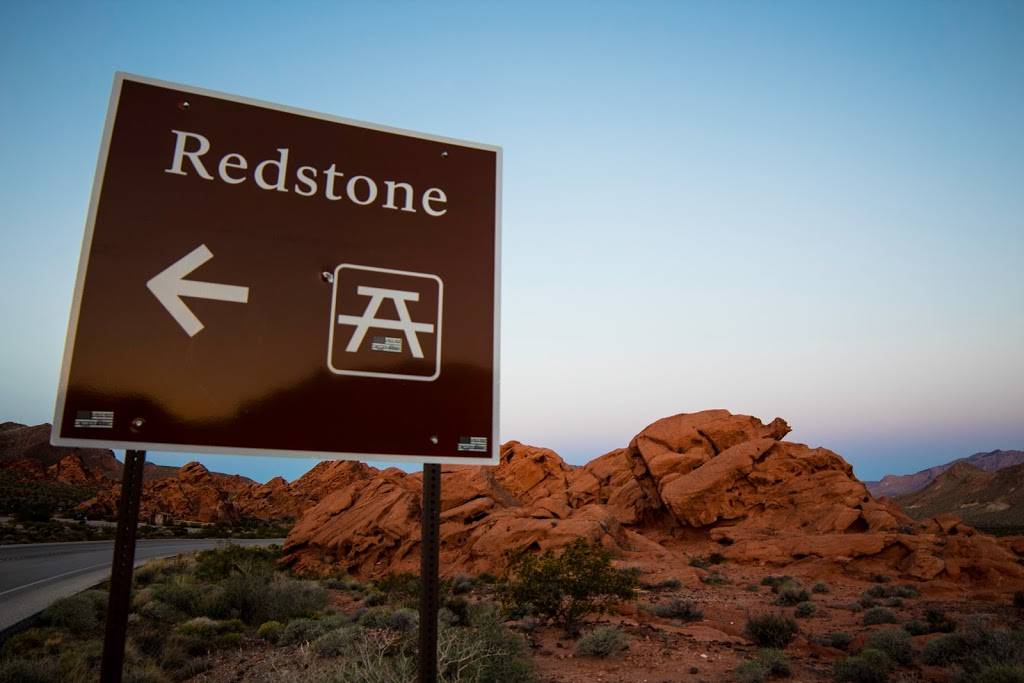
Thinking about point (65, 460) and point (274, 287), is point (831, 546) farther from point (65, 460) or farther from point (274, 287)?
point (65, 460)

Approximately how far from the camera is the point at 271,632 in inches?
453

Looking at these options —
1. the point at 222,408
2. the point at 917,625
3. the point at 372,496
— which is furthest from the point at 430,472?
the point at 372,496

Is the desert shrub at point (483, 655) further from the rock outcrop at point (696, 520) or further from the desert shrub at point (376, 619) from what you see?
the rock outcrop at point (696, 520)

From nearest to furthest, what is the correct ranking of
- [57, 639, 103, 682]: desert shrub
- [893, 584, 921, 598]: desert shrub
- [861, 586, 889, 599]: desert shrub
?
[57, 639, 103, 682]: desert shrub, [893, 584, 921, 598]: desert shrub, [861, 586, 889, 599]: desert shrub

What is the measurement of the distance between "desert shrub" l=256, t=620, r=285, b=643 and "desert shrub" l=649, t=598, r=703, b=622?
329 inches

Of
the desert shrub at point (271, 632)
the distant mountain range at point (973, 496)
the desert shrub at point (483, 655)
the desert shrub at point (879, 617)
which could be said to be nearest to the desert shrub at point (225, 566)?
the desert shrub at point (271, 632)

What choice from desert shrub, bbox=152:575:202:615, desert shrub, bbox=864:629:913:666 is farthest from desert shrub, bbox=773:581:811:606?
desert shrub, bbox=152:575:202:615

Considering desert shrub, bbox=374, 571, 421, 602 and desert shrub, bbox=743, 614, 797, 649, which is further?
desert shrub, bbox=374, 571, 421, 602

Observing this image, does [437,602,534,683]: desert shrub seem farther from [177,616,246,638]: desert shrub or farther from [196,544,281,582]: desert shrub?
[196,544,281,582]: desert shrub

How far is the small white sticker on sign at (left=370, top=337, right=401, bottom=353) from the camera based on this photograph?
2527 millimetres

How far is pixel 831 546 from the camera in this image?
881 inches

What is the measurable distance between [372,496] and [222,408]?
27826mm

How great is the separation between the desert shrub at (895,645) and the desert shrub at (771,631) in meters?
1.31

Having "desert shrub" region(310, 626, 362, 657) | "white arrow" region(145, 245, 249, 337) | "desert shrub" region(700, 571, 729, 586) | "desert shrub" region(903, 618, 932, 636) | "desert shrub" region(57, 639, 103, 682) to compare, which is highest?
"white arrow" region(145, 245, 249, 337)
